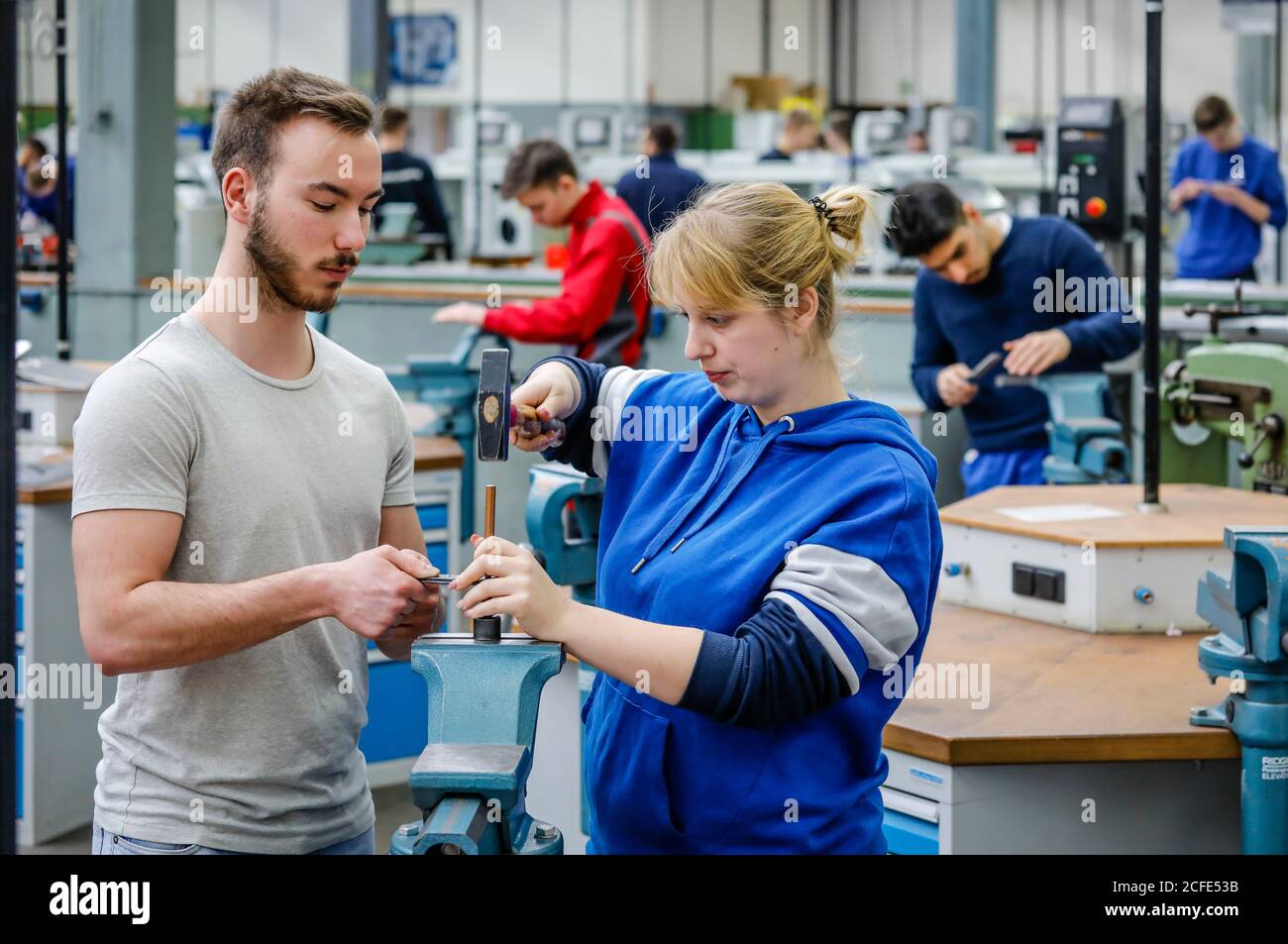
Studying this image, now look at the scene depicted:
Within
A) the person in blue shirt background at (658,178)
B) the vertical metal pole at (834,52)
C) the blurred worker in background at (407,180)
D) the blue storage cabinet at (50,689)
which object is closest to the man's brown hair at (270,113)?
the blue storage cabinet at (50,689)

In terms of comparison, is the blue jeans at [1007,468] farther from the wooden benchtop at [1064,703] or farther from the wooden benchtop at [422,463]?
the wooden benchtop at [422,463]

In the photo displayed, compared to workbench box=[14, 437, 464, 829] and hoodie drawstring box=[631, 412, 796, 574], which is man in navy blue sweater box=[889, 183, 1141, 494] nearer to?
workbench box=[14, 437, 464, 829]

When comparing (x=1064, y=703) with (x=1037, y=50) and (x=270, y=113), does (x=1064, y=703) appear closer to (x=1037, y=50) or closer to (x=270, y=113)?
(x=270, y=113)

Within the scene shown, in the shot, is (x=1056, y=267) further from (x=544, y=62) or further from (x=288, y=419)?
(x=544, y=62)

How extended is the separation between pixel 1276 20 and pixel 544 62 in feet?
26.3

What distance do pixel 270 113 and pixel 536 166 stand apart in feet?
10.0

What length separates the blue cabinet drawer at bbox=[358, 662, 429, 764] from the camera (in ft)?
12.3

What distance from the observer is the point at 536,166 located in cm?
459

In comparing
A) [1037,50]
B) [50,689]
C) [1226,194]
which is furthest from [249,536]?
[1037,50]

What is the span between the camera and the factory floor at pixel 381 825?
365 centimetres

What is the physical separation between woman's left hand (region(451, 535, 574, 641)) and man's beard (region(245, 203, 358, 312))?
38cm

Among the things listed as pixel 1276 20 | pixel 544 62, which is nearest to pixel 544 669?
pixel 1276 20

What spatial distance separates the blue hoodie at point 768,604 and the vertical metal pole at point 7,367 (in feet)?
1.91

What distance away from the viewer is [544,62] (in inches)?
571
